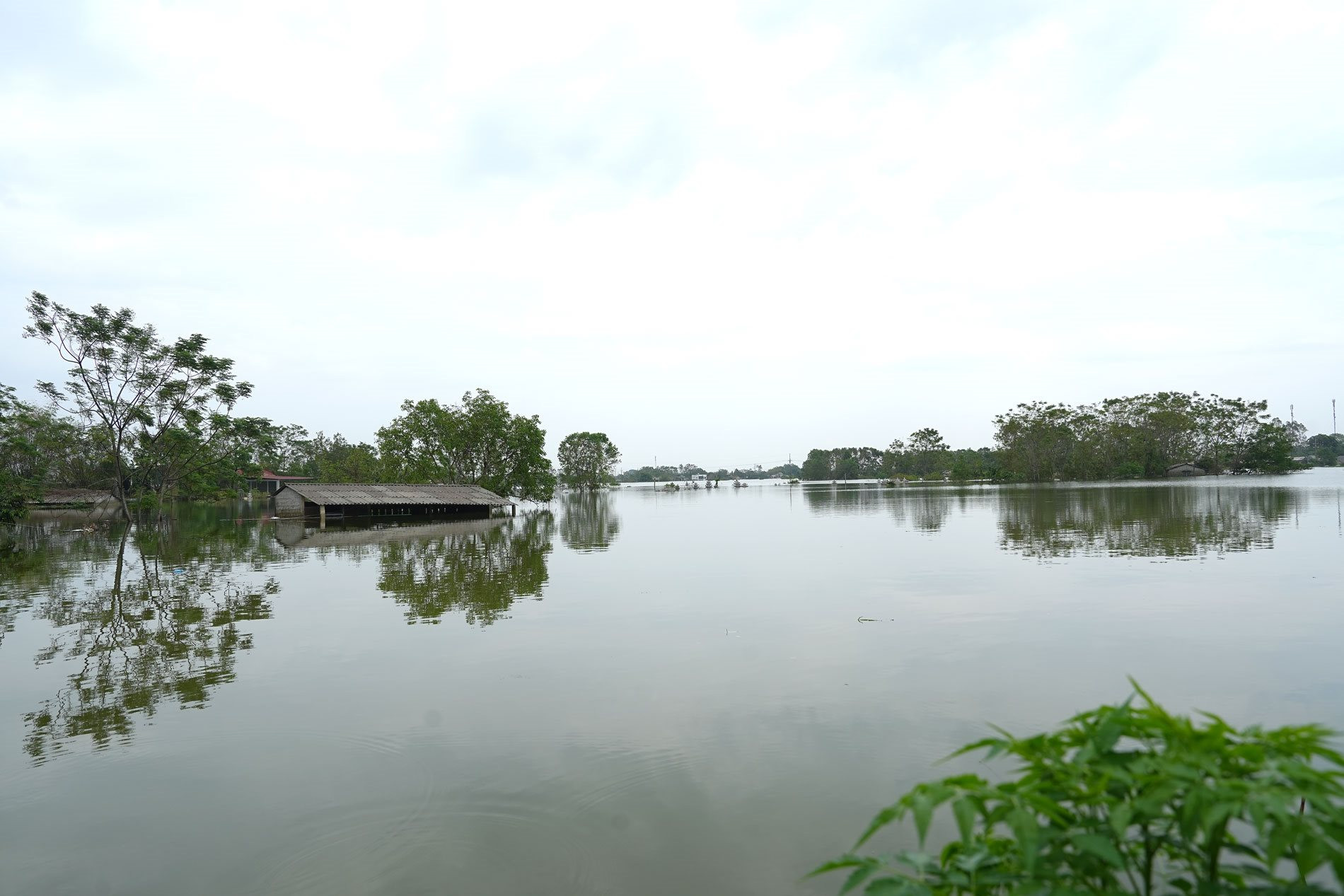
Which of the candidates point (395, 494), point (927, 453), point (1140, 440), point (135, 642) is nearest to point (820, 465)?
point (927, 453)

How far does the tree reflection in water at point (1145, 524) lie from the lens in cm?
1734

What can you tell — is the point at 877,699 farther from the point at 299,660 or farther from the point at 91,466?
the point at 91,466

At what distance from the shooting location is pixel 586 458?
109m

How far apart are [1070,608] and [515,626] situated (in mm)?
8068

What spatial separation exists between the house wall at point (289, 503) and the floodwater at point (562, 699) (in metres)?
20.1

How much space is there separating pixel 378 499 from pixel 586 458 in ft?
238

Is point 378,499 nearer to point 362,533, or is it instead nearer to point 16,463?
point 362,533

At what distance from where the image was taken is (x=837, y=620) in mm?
10328

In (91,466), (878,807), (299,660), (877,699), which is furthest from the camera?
(91,466)

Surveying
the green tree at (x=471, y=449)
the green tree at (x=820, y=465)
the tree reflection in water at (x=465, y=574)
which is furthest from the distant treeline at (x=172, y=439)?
the green tree at (x=820, y=465)

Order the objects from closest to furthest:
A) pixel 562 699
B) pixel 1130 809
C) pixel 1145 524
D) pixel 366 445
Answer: pixel 1130 809 → pixel 562 699 → pixel 1145 524 → pixel 366 445

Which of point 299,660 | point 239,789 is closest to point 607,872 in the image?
point 239,789

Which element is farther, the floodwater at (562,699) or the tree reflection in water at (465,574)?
the tree reflection in water at (465,574)

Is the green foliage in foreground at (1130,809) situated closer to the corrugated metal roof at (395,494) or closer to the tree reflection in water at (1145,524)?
the tree reflection in water at (1145,524)
